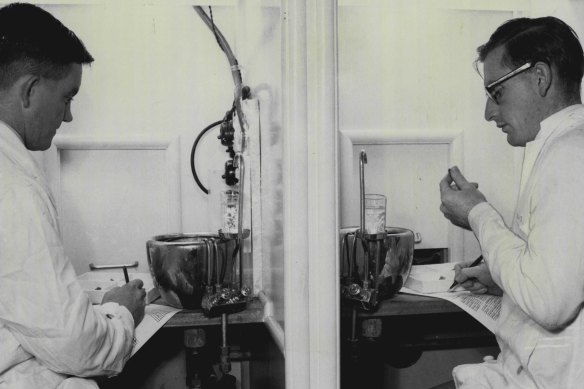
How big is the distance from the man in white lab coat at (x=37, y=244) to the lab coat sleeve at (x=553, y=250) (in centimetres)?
71

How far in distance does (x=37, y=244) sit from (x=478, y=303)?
0.97 meters

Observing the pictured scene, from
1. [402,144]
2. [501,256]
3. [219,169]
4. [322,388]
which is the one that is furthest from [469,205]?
[219,169]

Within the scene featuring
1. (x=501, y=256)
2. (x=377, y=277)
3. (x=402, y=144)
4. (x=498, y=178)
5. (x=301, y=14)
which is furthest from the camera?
(x=402, y=144)

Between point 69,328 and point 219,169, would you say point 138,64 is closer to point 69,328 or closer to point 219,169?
point 219,169

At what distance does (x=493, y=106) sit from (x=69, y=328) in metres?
0.85

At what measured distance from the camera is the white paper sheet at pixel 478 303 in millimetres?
1391

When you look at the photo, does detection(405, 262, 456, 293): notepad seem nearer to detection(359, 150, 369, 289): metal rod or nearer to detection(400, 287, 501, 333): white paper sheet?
detection(400, 287, 501, 333): white paper sheet

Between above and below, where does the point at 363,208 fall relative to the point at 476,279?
above

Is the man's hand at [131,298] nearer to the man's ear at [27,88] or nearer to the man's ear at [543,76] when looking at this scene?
the man's ear at [27,88]

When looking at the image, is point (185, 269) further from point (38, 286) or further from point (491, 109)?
point (491, 109)

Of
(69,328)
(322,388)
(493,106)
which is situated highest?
(493,106)

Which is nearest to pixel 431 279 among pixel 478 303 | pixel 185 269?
pixel 478 303

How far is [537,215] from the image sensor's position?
94cm

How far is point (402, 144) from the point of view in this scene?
5.70ft
